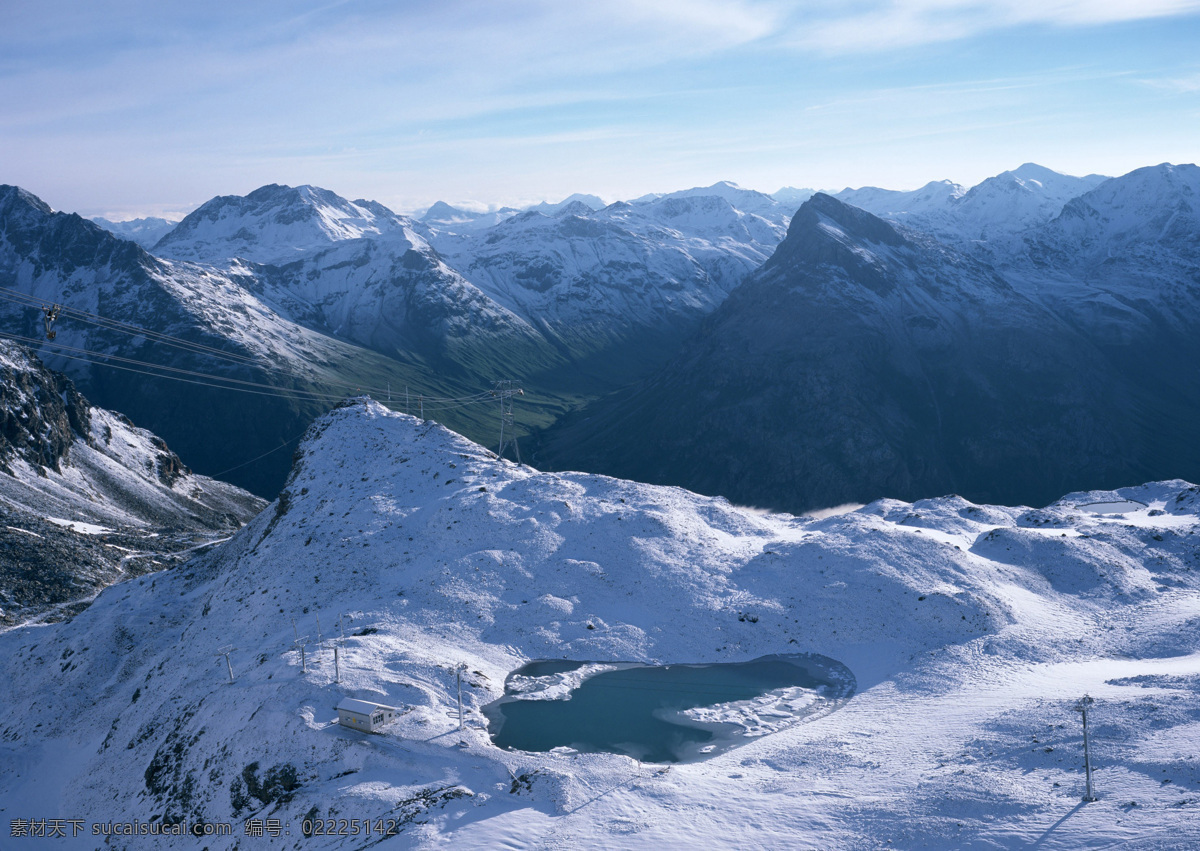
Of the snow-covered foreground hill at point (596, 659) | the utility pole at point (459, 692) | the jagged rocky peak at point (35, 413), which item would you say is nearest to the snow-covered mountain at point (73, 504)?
the jagged rocky peak at point (35, 413)

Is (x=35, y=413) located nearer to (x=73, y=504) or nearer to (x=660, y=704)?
(x=73, y=504)

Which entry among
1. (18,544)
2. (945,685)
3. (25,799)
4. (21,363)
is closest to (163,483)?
(21,363)

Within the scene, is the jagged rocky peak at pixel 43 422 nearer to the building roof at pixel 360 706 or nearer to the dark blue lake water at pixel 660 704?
the building roof at pixel 360 706

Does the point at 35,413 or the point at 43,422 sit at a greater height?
the point at 35,413

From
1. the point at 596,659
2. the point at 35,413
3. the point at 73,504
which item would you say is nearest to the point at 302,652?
the point at 596,659

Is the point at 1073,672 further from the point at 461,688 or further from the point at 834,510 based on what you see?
the point at 834,510

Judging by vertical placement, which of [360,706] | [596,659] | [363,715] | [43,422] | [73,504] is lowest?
[596,659]

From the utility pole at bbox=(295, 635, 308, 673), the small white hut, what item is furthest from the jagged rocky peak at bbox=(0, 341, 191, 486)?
the small white hut

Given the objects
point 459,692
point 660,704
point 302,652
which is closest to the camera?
point 459,692
